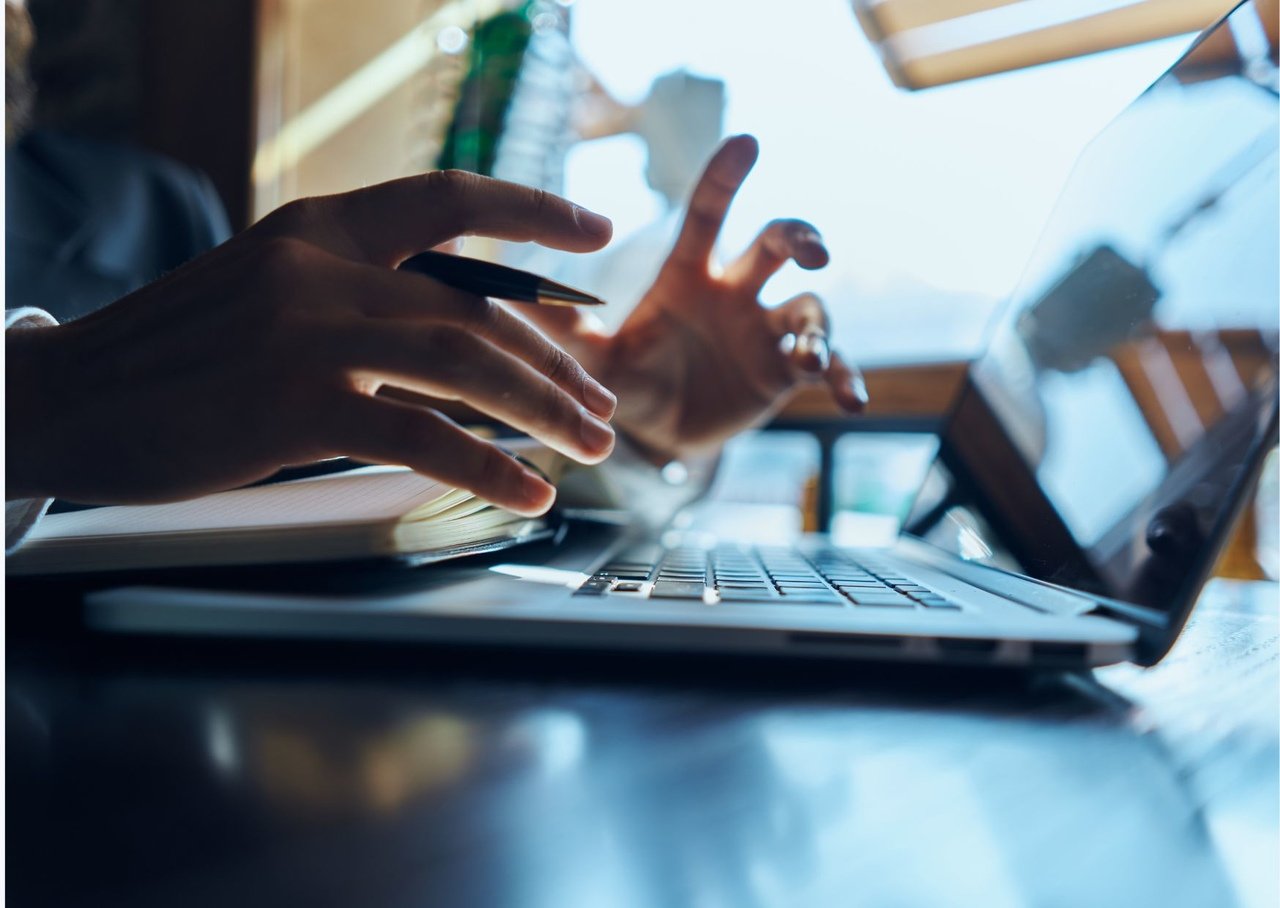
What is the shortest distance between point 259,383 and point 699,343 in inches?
16.2

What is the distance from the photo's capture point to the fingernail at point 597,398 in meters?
0.25

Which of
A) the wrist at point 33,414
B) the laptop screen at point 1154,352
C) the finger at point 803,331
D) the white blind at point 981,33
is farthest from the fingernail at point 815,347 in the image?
the wrist at point 33,414

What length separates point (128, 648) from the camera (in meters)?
0.20

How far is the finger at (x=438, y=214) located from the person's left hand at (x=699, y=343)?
0.28 meters

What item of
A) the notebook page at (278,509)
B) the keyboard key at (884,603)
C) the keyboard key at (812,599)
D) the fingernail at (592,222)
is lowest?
the keyboard key at (884,603)

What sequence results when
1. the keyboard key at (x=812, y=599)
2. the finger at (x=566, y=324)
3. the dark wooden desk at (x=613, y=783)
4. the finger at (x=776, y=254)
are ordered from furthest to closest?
the finger at (x=566, y=324) < the finger at (x=776, y=254) < the keyboard key at (x=812, y=599) < the dark wooden desk at (x=613, y=783)

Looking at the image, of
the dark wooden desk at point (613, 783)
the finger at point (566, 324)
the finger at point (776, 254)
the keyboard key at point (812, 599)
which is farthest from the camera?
the finger at point (566, 324)

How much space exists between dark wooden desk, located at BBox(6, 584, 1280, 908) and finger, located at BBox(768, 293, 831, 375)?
0.29 meters

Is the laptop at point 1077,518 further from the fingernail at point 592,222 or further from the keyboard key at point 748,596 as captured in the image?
the fingernail at point 592,222

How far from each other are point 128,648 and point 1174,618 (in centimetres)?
28

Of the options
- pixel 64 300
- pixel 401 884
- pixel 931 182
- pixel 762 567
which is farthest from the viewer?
pixel 64 300

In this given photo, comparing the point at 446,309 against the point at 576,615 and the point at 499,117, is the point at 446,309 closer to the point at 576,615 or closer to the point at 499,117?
the point at 576,615

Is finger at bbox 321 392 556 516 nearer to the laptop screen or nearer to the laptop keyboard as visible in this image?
the laptop keyboard

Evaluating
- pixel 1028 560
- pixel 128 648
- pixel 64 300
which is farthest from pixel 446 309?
pixel 64 300
